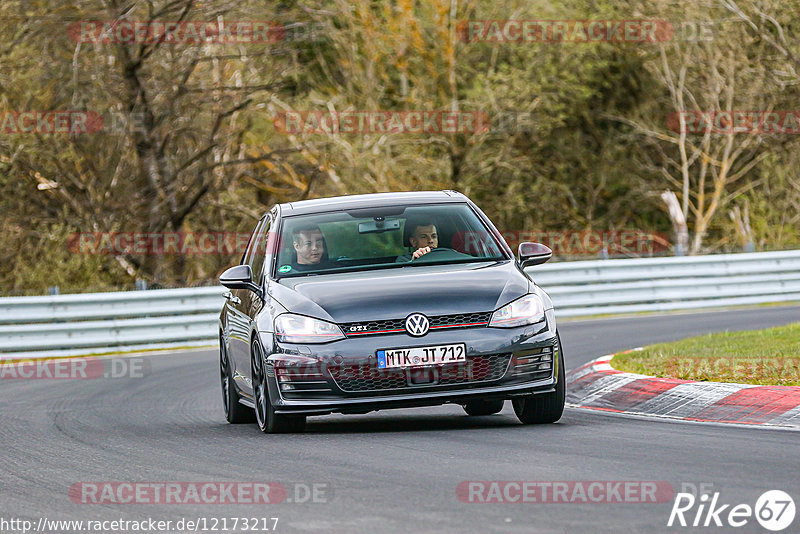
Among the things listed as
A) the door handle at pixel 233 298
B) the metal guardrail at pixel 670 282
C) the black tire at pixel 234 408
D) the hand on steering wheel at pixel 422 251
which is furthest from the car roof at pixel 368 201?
the metal guardrail at pixel 670 282

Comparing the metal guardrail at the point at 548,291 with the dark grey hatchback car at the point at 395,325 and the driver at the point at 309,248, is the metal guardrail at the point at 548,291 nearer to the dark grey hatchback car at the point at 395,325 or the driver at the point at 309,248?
the driver at the point at 309,248

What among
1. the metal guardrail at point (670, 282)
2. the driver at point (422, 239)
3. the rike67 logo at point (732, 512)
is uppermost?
the driver at point (422, 239)

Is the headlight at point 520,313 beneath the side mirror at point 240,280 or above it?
beneath

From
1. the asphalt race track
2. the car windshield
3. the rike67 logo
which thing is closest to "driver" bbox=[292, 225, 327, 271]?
the car windshield

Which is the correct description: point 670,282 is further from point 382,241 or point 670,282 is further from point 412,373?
point 412,373

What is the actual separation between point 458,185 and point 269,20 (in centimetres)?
893

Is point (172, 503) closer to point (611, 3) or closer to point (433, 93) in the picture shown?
point (433, 93)

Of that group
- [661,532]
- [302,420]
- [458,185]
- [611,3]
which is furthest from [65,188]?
[661,532]

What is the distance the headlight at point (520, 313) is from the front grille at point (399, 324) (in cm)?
10

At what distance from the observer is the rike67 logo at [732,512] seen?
568 centimetres

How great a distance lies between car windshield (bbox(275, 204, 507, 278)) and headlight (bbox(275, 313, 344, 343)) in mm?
793

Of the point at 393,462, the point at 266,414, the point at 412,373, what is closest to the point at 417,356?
the point at 412,373

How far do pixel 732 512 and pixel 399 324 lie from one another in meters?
3.45

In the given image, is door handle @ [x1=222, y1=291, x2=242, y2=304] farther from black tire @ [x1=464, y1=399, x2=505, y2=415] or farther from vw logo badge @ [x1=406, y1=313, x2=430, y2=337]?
vw logo badge @ [x1=406, y1=313, x2=430, y2=337]
